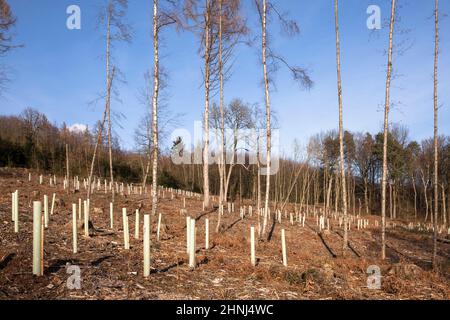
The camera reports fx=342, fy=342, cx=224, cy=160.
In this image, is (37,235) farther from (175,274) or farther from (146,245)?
(175,274)

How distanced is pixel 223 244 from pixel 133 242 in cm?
300

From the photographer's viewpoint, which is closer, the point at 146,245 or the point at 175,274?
the point at 146,245

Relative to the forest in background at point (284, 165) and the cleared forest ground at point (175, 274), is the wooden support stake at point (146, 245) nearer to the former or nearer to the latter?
the cleared forest ground at point (175, 274)

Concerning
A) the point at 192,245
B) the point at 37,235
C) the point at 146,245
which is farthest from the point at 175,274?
the point at 37,235

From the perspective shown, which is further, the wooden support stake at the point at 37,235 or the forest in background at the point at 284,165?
the forest in background at the point at 284,165

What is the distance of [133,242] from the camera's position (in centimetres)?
963

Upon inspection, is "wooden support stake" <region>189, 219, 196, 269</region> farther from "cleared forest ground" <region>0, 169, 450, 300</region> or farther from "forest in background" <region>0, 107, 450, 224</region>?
"forest in background" <region>0, 107, 450, 224</region>

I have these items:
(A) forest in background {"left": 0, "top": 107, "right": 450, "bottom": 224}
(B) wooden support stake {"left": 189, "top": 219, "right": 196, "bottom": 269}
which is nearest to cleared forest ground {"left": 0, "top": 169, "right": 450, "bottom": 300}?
(B) wooden support stake {"left": 189, "top": 219, "right": 196, "bottom": 269}

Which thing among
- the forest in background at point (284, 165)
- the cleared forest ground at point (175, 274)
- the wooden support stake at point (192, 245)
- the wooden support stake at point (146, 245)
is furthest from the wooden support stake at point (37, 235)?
the forest in background at point (284, 165)

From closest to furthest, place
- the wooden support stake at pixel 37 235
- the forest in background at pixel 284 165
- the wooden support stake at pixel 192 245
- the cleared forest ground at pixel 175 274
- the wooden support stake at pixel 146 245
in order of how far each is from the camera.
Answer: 1. the wooden support stake at pixel 37 235
2. the cleared forest ground at pixel 175 274
3. the wooden support stake at pixel 146 245
4. the wooden support stake at pixel 192 245
5. the forest in background at pixel 284 165

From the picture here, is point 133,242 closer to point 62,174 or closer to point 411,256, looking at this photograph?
point 411,256

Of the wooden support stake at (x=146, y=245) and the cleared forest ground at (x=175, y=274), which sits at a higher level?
the wooden support stake at (x=146, y=245)

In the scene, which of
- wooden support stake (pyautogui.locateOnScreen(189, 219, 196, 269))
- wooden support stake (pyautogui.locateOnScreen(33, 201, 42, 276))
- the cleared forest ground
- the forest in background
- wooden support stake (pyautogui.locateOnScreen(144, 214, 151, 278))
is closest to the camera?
wooden support stake (pyautogui.locateOnScreen(33, 201, 42, 276))

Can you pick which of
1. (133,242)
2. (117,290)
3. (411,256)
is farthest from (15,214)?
(411,256)
